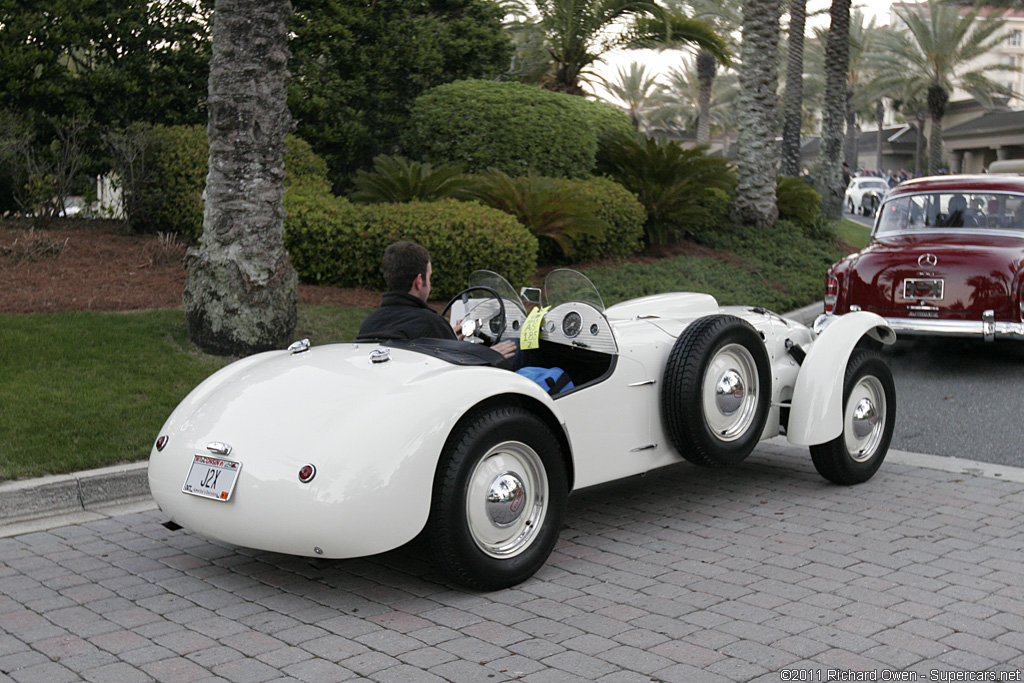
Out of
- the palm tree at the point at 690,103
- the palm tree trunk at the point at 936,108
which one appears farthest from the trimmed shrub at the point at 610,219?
the palm tree at the point at 690,103

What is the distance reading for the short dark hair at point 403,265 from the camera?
16.6 feet

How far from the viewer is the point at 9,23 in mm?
11992

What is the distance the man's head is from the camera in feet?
16.6

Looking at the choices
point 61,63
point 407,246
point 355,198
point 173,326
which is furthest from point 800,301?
point 61,63

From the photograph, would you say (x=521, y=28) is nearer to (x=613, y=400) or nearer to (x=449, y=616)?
(x=613, y=400)

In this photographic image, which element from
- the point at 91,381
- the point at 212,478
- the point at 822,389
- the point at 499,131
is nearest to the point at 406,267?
the point at 212,478

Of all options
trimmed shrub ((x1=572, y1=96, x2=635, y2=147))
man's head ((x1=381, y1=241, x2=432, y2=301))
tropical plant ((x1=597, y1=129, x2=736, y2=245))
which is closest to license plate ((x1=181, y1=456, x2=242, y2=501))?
man's head ((x1=381, y1=241, x2=432, y2=301))

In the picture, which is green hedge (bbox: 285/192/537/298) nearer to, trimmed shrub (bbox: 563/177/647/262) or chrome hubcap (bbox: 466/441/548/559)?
trimmed shrub (bbox: 563/177/647/262)

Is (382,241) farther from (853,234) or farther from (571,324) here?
(853,234)

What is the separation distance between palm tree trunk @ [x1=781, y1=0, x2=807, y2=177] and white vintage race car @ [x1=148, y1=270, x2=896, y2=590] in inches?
755

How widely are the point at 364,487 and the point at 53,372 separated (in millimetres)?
4152

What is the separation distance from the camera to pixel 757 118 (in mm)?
15805

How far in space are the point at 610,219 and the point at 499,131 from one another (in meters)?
2.03

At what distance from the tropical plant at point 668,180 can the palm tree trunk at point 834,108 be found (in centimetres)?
738
